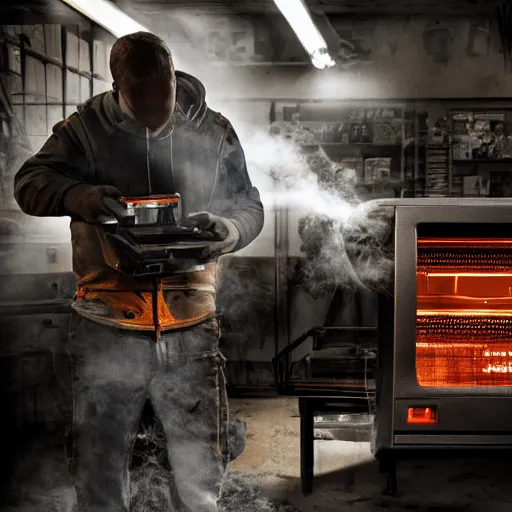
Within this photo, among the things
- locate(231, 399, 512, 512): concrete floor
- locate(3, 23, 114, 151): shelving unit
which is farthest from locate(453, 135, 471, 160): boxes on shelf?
locate(3, 23, 114, 151): shelving unit

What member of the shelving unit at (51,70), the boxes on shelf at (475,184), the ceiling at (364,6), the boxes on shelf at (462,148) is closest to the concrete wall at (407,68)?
the ceiling at (364,6)

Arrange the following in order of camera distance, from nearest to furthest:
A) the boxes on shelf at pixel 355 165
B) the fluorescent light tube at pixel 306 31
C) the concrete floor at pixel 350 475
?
the concrete floor at pixel 350 475
the fluorescent light tube at pixel 306 31
the boxes on shelf at pixel 355 165

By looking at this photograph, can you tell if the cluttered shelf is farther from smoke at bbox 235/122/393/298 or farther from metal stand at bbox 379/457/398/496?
metal stand at bbox 379/457/398/496

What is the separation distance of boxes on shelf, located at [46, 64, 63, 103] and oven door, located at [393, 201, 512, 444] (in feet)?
3.38

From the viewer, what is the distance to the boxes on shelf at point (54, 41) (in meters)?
2.01

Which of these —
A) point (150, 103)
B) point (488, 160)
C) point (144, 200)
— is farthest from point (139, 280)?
point (488, 160)

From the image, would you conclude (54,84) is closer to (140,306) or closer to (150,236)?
(150,236)

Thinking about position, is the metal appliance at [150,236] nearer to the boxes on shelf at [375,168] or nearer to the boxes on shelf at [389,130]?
the boxes on shelf at [375,168]

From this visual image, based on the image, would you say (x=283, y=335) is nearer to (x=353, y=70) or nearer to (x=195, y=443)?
(x=195, y=443)

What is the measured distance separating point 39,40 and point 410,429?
157 cm

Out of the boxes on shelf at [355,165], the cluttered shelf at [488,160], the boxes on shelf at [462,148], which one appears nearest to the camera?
the boxes on shelf at [355,165]

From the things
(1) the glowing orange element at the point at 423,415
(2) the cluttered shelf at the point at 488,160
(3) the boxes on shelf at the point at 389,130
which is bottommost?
(1) the glowing orange element at the point at 423,415

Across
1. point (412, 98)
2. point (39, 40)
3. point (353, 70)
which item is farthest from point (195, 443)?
point (412, 98)

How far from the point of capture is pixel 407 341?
1.81 meters
